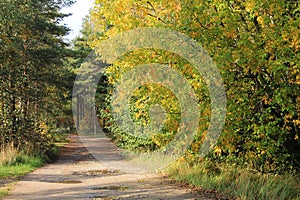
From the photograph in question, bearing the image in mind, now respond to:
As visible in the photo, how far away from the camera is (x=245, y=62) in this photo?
A: 7.79m

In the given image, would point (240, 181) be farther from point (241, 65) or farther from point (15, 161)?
point (15, 161)

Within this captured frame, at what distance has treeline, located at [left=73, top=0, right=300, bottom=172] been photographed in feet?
24.8

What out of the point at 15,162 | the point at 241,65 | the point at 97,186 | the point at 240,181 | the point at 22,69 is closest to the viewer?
the point at 241,65

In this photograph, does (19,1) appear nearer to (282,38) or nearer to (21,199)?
(21,199)

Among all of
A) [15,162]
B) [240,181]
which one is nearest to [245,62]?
[240,181]

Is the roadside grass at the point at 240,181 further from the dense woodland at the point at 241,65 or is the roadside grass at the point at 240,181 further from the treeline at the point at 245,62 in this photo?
the treeline at the point at 245,62

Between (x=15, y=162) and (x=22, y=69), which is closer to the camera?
(x=15, y=162)

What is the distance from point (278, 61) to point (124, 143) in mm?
15725

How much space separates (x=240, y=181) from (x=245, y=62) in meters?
3.10

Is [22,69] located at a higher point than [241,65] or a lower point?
higher

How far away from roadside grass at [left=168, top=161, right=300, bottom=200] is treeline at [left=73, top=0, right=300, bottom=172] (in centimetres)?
60

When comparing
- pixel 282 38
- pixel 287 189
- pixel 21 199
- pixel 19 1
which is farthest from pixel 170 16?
pixel 19 1

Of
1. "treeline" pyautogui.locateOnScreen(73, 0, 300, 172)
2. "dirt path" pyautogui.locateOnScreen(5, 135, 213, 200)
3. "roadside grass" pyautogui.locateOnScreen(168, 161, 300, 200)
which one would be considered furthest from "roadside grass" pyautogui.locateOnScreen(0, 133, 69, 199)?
Answer: "treeline" pyautogui.locateOnScreen(73, 0, 300, 172)

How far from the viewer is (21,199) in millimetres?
9078
